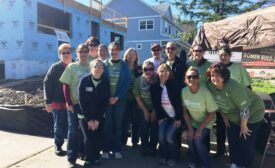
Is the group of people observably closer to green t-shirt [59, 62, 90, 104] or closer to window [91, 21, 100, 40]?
green t-shirt [59, 62, 90, 104]

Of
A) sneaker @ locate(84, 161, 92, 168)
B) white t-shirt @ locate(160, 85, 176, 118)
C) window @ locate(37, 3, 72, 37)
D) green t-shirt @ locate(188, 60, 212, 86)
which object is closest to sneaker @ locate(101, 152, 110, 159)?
sneaker @ locate(84, 161, 92, 168)

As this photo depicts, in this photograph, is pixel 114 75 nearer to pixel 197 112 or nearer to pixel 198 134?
pixel 197 112

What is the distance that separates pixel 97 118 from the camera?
4621 millimetres

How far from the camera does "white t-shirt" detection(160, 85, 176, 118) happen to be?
4797mm

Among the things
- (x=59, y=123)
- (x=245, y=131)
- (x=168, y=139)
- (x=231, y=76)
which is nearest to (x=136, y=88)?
(x=168, y=139)

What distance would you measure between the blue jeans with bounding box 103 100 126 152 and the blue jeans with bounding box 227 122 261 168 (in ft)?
5.83

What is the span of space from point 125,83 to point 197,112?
1298mm

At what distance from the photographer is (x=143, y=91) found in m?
5.15

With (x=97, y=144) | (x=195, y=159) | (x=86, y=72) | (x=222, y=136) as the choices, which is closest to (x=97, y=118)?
(x=97, y=144)

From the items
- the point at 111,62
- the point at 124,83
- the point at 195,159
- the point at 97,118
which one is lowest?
the point at 195,159

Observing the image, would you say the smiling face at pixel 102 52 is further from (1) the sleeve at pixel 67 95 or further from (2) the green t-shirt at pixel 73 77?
(1) the sleeve at pixel 67 95

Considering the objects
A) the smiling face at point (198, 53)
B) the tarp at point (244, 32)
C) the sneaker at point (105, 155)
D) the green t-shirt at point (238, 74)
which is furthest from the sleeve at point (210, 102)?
the tarp at point (244, 32)

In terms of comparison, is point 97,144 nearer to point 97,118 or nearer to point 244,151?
point 97,118

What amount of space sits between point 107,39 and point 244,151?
1902 centimetres
